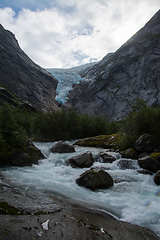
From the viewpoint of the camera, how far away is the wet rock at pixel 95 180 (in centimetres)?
848

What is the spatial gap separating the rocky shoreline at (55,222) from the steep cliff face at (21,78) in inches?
3501

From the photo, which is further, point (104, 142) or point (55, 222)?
point (104, 142)

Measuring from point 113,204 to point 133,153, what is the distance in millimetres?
10028

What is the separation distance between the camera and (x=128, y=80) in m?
104

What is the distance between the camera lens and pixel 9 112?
1373 centimetres

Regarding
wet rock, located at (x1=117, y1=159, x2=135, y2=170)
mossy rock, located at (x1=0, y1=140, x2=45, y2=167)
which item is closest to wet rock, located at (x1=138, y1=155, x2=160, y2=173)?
wet rock, located at (x1=117, y1=159, x2=135, y2=170)

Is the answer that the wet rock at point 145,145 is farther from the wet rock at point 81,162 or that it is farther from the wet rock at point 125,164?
the wet rock at point 81,162

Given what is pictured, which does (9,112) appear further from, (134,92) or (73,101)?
(73,101)

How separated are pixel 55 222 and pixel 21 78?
395ft

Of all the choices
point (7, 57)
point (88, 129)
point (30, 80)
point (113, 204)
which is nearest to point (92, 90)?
point (30, 80)

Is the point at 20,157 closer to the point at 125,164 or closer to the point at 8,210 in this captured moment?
the point at 8,210

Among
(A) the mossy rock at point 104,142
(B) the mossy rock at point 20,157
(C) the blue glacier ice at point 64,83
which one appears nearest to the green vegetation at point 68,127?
(B) the mossy rock at point 20,157

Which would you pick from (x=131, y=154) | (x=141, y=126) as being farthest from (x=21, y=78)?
(x=131, y=154)

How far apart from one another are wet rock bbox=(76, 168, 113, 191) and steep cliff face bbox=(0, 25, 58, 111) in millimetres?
86475
